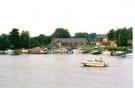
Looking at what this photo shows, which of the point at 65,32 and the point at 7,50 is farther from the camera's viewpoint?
the point at 65,32

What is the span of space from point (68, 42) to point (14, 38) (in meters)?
19.1

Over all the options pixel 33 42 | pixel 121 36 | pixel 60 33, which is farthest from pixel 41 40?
pixel 121 36

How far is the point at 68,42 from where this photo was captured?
7950 cm

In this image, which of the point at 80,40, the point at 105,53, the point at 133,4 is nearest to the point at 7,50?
the point at 105,53

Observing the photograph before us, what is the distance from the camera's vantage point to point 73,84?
18547 mm

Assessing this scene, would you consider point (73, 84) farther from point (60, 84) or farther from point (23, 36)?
point (23, 36)

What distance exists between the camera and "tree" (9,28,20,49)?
6223 cm

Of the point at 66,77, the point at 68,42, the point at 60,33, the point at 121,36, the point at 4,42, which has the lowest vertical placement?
the point at 66,77

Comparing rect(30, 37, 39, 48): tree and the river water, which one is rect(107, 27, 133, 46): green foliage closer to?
rect(30, 37, 39, 48): tree

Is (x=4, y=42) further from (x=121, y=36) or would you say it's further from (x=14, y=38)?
(x=121, y=36)

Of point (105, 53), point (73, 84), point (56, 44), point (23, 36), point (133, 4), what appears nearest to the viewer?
point (133, 4)

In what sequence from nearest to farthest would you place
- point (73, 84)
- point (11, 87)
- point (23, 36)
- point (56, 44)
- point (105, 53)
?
point (11, 87)
point (73, 84)
point (105, 53)
point (23, 36)
point (56, 44)

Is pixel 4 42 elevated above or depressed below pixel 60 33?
below

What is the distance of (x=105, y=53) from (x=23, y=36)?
12.7m
